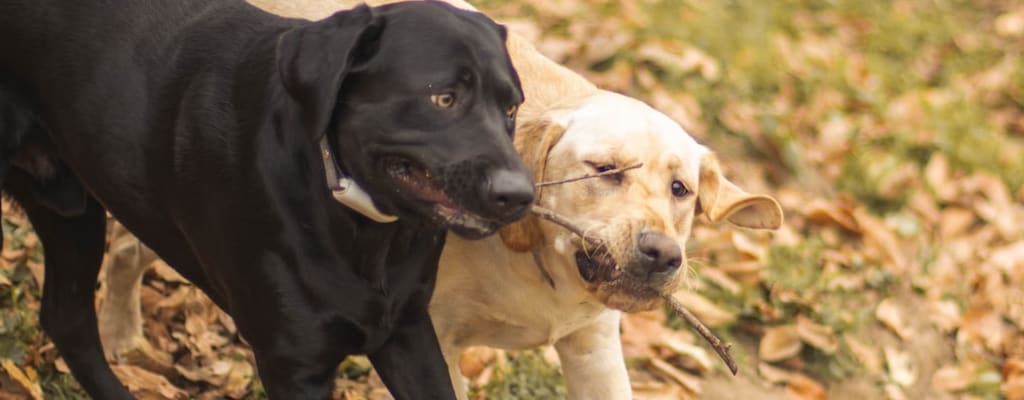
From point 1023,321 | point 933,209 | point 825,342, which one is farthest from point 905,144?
point 825,342

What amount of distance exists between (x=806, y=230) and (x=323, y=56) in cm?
370

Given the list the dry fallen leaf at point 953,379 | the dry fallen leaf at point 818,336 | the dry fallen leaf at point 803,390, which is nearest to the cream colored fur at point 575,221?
the dry fallen leaf at point 803,390

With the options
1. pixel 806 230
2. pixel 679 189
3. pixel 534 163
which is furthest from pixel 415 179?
pixel 806 230

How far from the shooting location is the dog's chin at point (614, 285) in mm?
3252

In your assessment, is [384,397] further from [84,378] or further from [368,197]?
[368,197]

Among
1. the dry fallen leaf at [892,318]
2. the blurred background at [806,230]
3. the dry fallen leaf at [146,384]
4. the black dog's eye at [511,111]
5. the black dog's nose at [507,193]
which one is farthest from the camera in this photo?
the dry fallen leaf at [892,318]

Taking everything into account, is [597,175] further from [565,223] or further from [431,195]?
[431,195]

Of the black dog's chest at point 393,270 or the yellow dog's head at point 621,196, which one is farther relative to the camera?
the yellow dog's head at point 621,196

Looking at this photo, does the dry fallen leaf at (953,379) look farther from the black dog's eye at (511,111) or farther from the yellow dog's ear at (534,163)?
the black dog's eye at (511,111)

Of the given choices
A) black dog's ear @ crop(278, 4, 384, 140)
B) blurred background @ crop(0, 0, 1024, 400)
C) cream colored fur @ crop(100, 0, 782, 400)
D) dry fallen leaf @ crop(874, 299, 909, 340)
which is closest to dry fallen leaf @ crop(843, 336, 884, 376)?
blurred background @ crop(0, 0, 1024, 400)

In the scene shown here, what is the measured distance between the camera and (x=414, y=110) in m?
2.65

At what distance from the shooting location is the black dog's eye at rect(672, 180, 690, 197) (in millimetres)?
3471

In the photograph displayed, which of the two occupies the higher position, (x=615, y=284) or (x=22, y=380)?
(x=615, y=284)

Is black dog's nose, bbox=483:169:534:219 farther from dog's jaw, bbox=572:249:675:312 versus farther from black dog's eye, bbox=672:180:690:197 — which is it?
black dog's eye, bbox=672:180:690:197
